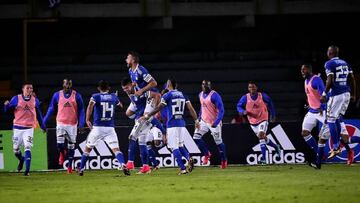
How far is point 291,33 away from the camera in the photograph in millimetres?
31250

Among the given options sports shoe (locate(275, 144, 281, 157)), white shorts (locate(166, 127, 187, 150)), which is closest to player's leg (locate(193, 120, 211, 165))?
sports shoe (locate(275, 144, 281, 157))

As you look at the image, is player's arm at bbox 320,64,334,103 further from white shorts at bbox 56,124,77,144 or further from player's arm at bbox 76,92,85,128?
white shorts at bbox 56,124,77,144

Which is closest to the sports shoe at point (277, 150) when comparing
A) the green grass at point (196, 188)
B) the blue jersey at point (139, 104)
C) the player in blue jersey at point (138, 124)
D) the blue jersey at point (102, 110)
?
the green grass at point (196, 188)

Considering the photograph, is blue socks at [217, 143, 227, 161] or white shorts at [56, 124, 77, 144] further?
blue socks at [217, 143, 227, 161]

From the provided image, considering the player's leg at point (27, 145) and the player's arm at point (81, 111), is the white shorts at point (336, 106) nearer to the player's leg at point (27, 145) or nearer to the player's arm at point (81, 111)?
the player's arm at point (81, 111)

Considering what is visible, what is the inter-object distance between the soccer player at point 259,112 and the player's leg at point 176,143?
175 inches

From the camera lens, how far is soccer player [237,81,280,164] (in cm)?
2075

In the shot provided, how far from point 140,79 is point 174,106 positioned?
914mm

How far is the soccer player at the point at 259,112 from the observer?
20.8 m

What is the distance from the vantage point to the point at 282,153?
70.0 ft

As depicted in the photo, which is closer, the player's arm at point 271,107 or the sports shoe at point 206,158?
the sports shoe at point 206,158

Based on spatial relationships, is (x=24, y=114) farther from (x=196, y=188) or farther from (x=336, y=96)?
(x=196, y=188)

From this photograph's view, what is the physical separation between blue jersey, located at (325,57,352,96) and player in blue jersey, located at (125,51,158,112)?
3.58 meters

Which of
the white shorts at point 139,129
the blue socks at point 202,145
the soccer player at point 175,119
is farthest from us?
the blue socks at point 202,145
